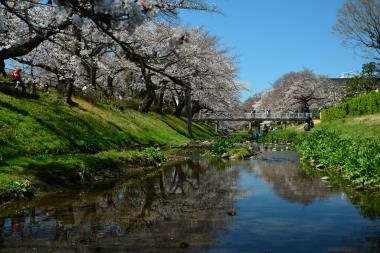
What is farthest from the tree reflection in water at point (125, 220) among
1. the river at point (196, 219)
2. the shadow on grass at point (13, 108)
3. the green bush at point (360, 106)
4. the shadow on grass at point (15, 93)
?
the green bush at point (360, 106)

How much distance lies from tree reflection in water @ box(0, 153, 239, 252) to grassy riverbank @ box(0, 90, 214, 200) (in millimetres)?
1703

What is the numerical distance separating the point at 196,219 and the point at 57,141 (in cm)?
1213

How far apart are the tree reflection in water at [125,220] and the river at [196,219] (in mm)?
14

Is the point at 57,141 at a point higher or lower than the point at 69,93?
lower

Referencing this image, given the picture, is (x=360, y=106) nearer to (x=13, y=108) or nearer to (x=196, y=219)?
(x=13, y=108)

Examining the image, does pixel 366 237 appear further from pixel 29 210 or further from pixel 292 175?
pixel 292 175

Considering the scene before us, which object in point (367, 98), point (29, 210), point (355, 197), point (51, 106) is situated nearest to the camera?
point (29, 210)

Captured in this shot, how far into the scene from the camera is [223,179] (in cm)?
1338

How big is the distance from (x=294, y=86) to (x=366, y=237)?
3724 inches

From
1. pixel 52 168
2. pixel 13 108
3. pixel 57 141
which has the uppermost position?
pixel 13 108

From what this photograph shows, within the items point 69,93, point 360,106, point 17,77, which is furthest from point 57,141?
point 360,106

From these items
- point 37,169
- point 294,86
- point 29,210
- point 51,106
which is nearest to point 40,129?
point 51,106

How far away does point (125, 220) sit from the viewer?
7734 millimetres

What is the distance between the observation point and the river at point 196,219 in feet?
20.1
